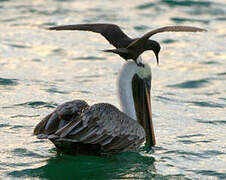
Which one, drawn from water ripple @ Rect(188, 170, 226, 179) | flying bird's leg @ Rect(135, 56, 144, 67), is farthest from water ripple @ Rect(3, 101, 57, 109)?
water ripple @ Rect(188, 170, 226, 179)

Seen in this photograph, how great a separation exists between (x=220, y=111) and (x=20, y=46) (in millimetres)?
5240

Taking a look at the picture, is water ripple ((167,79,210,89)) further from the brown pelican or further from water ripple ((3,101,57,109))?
the brown pelican

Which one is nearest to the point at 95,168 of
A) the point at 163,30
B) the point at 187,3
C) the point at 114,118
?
the point at 114,118

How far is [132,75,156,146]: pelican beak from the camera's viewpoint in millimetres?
9188

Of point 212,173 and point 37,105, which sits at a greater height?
point 37,105

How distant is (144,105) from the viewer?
30.5ft

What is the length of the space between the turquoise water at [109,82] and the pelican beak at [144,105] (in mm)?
234

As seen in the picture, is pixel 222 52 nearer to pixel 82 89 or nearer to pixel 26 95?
pixel 82 89

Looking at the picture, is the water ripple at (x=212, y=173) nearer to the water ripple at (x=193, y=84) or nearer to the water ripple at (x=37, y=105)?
the water ripple at (x=37, y=105)

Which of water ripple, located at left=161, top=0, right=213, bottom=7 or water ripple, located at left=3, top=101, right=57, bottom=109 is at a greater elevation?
water ripple, located at left=161, top=0, right=213, bottom=7

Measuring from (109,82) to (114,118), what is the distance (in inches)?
171

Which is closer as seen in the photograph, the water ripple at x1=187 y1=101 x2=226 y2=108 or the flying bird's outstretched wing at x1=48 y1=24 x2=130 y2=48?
the flying bird's outstretched wing at x1=48 y1=24 x2=130 y2=48

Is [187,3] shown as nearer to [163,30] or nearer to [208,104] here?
[208,104]

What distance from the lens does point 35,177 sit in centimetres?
818
